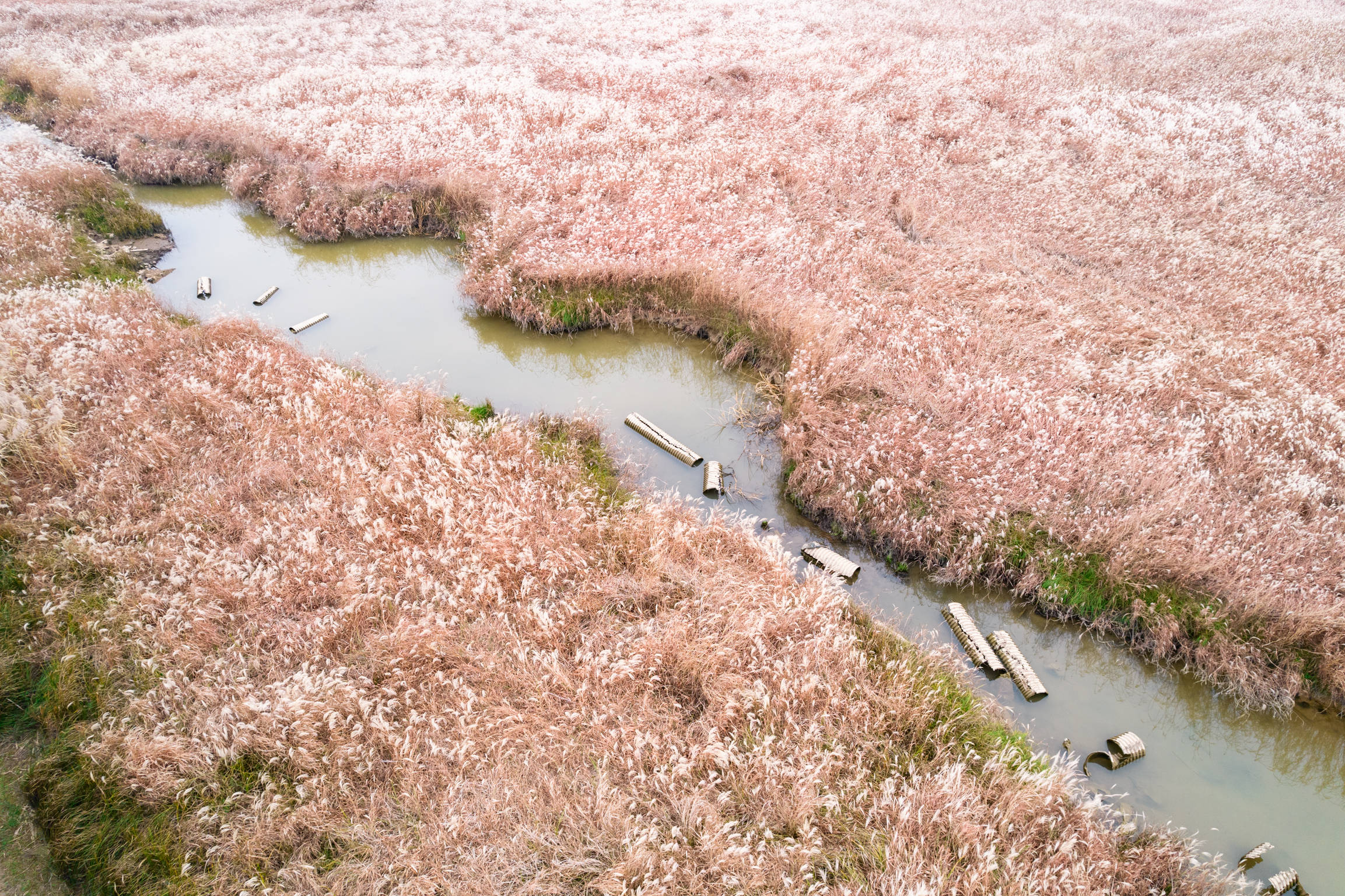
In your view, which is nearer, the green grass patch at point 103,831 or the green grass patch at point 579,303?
the green grass patch at point 103,831

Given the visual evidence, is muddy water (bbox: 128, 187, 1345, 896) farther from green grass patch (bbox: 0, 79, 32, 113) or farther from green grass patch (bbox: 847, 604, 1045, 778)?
green grass patch (bbox: 0, 79, 32, 113)

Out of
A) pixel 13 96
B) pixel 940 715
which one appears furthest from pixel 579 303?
pixel 13 96

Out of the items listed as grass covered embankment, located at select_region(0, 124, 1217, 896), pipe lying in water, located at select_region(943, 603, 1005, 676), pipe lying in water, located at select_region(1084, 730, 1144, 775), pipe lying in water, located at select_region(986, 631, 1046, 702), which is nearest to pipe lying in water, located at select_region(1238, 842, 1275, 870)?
grass covered embankment, located at select_region(0, 124, 1217, 896)

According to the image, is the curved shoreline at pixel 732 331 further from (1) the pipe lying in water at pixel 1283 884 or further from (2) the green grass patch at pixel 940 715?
(1) the pipe lying in water at pixel 1283 884

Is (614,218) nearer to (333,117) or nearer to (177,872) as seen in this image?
(333,117)

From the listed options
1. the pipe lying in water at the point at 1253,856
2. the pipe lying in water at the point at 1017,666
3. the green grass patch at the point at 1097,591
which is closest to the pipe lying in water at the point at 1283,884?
the pipe lying in water at the point at 1253,856
